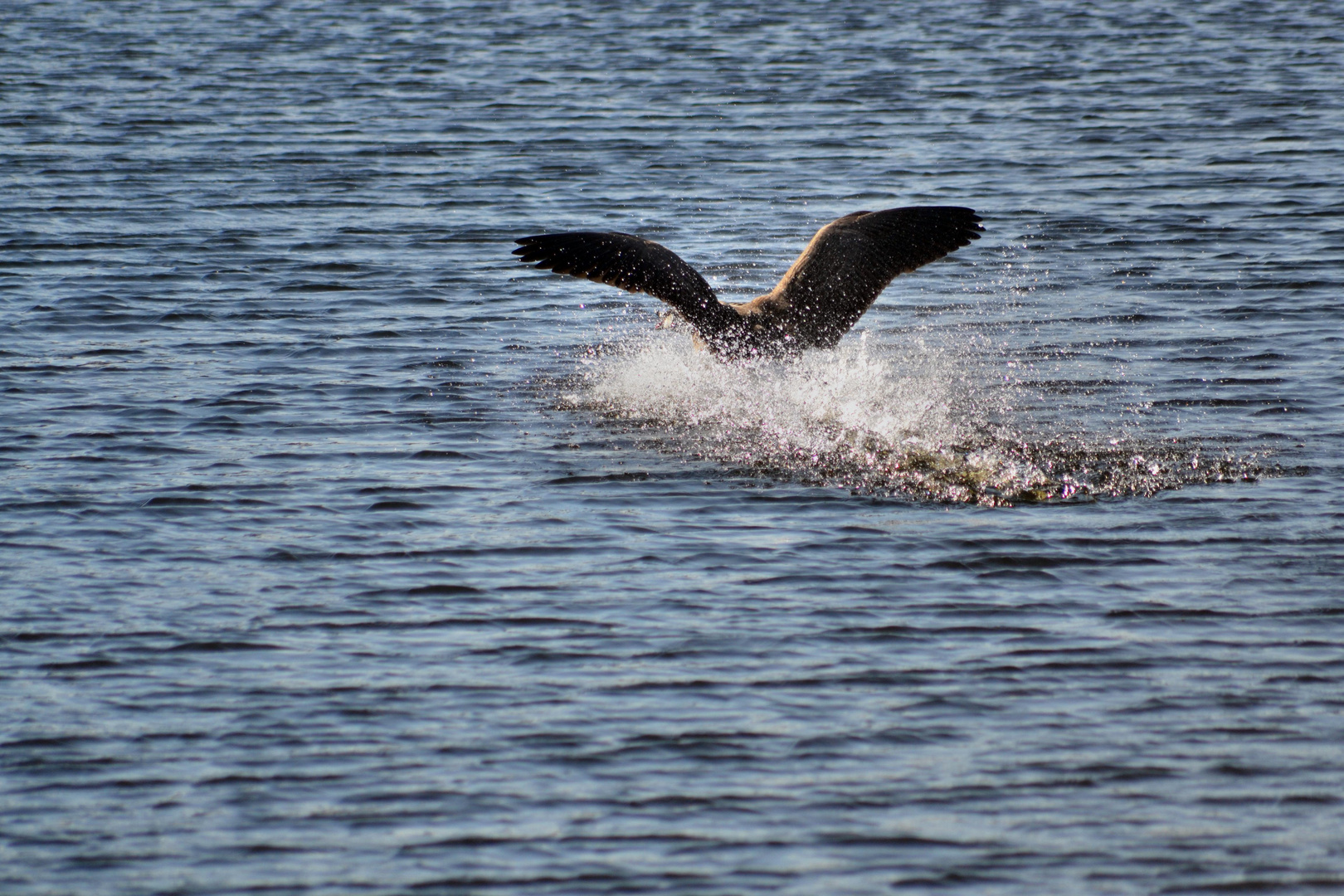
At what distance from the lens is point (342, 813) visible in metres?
6.20

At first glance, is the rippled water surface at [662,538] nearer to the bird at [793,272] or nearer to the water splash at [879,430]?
the water splash at [879,430]

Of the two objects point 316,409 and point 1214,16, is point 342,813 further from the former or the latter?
point 1214,16

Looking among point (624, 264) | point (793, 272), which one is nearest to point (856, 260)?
point (793, 272)

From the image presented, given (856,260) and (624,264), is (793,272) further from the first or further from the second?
(624,264)

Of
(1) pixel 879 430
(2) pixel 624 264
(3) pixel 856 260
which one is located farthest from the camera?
(3) pixel 856 260

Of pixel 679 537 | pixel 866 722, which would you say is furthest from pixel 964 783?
pixel 679 537

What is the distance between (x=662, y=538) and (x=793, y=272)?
3314 mm

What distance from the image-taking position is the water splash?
9602mm

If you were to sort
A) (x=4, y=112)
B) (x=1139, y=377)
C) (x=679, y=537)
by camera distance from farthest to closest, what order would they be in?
(x=4, y=112)
(x=1139, y=377)
(x=679, y=537)

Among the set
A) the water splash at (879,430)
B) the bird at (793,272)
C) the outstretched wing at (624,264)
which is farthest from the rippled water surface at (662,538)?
the outstretched wing at (624,264)

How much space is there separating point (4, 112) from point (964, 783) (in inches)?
795

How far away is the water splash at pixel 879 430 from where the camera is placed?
31.5 ft

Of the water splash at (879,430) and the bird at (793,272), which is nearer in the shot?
the water splash at (879,430)

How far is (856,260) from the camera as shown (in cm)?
1161
